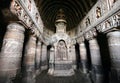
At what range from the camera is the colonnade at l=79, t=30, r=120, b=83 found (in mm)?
4023

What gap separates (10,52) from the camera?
2.90 metres

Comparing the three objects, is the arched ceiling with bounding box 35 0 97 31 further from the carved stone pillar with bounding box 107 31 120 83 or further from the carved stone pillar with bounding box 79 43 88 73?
the carved stone pillar with bounding box 107 31 120 83

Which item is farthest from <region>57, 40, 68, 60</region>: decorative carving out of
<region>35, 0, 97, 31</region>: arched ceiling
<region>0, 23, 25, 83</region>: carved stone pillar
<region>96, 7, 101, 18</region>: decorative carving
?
<region>0, 23, 25, 83</region>: carved stone pillar

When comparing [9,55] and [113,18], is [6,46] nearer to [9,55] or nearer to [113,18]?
[9,55]

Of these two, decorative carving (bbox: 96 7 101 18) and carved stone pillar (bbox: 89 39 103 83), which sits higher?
decorative carving (bbox: 96 7 101 18)

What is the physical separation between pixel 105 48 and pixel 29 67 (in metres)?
5.50

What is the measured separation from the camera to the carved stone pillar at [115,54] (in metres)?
3.93

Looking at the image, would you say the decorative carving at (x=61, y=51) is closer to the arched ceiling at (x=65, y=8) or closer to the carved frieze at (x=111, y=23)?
the arched ceiling at (x=65, y=8)

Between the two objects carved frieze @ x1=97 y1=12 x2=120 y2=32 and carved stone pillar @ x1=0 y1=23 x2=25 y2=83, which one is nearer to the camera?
carved stone pillar @ x1=0 y1=23 x2=25 y2=83

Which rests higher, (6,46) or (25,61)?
(6,46)

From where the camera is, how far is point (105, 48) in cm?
591

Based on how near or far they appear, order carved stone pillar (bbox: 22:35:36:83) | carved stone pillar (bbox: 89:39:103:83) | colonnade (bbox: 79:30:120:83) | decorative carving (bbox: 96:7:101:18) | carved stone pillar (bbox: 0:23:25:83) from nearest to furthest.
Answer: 1. carved stone pillar (bbox: 0:23:25:83)
2. colonnade (bbox: 79:30:120:83)
3. carved stone pillar (bbox: 22:35:36:83)
4. carved stone pillar (bbox: 89:39:103:83)
5. decorative carving (bbox: 96:7:101:18)

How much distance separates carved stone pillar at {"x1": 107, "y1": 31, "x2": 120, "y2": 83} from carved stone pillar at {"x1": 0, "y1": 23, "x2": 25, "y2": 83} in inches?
178

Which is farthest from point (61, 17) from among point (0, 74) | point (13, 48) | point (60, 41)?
point (0, 74)
